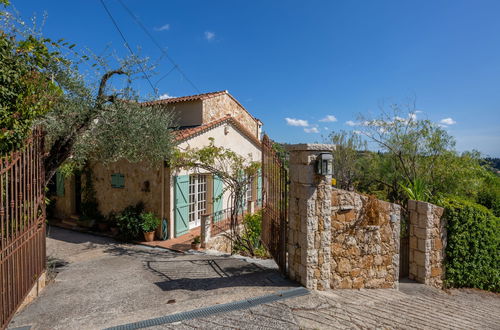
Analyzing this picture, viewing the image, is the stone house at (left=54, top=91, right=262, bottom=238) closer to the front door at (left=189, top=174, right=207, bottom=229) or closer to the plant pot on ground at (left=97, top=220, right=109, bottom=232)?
the front door at (left=189, top=174, right=207, bottom=229)

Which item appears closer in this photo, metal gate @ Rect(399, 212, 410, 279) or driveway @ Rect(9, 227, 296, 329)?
driveway @ Rect(9, 227, 296, 329)

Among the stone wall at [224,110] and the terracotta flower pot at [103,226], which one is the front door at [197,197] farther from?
the stone wall at [224,110]

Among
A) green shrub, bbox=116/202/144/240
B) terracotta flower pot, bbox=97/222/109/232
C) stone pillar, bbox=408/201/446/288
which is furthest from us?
terracotta flower pot, bbox=97/222/109/232

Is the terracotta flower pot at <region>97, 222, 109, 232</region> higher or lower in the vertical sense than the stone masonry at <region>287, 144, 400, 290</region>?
lower

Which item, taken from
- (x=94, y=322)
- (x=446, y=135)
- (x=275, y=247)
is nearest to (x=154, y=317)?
(x=94, y=322)

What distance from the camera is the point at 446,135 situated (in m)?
10.6

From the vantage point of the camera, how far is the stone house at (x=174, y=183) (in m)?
8.87

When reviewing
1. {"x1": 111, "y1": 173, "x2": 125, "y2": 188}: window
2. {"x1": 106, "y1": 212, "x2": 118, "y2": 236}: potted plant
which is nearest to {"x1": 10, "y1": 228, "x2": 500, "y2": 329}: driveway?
{"x1": 106, "y1": 212, "x2": 118, "y2": 236}: potted plant

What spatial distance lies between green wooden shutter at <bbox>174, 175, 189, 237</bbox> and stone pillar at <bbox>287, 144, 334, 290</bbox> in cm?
535

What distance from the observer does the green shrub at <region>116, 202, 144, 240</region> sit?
8.52 meters

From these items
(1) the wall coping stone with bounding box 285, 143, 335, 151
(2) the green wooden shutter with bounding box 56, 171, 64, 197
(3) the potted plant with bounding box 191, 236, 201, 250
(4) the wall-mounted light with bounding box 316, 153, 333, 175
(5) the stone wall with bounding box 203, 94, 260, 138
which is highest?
(5) the stone wall with bounding box 203, 94, 260, 138

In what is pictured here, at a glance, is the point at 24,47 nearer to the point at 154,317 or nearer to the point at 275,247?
the point at 154,317

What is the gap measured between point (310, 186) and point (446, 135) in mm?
9420

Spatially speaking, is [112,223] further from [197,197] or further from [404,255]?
[404,255]
